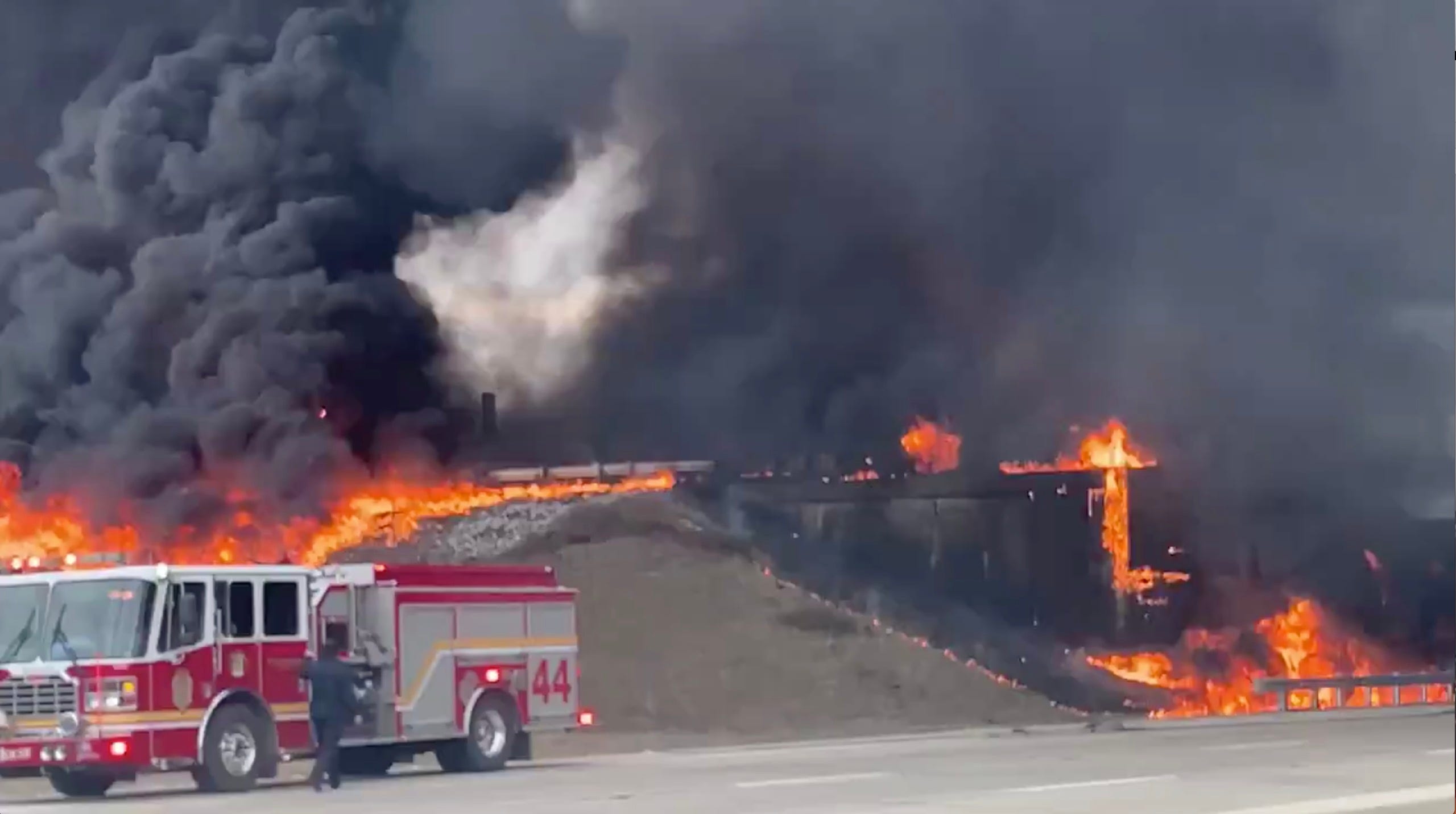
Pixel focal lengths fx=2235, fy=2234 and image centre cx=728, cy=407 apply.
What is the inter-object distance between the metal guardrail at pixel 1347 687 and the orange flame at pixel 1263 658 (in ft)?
15.2

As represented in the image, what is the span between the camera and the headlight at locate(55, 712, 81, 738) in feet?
74.2

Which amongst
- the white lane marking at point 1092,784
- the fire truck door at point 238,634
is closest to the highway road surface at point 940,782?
the white lane marking at point 1092,784

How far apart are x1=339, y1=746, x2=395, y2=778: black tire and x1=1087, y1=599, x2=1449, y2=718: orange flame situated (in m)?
24.8

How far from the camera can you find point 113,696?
22781mm

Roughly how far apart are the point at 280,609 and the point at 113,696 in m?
2.42

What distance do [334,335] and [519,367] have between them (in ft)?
23.0

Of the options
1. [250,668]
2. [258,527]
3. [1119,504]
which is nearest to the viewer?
[250,668]

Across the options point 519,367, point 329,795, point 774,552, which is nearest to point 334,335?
point 519,367

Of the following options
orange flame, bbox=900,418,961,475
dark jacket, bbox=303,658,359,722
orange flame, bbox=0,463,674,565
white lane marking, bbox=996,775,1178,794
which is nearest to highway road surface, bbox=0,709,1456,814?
white lane marking, bbox=996,775,1178,794

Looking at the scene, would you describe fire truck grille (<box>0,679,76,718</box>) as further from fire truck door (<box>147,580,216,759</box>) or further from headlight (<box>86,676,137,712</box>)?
fire truck door (<box>147,580,216,759</box>)

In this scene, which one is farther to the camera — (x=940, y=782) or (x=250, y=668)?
(x=250, y=668)

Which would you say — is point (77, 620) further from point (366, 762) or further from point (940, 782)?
point (940, 782)

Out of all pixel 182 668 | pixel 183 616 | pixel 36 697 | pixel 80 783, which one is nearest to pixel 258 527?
pixel 80 783

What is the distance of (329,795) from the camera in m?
22.0
